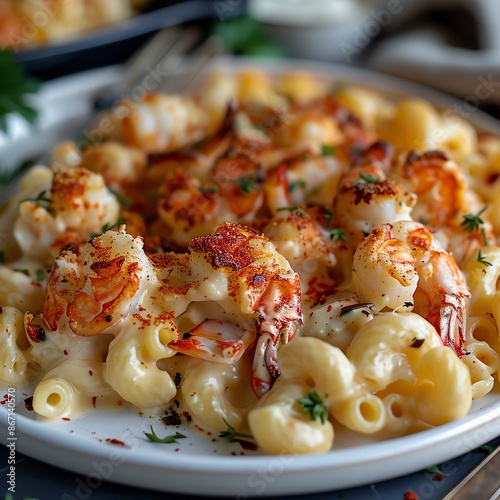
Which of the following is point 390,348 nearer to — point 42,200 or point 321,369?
point 321,369

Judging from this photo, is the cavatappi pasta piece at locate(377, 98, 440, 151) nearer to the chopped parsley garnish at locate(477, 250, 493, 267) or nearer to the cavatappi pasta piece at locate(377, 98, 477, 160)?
the cavatappi pasta piece at locate(377, 98, 477, 160)

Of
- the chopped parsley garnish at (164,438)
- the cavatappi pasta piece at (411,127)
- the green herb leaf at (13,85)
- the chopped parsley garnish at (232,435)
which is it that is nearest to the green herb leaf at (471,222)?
the cavatappi pasta piece at (411,127)

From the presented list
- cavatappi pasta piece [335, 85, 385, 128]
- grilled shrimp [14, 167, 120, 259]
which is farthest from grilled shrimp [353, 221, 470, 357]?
cavatappi pasta piece [335, 85, 385, 128]

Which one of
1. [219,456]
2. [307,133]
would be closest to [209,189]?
[307,133]

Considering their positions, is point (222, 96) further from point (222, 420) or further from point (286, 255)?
point (222, 420)

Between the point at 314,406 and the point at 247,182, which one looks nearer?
the point at 314,406

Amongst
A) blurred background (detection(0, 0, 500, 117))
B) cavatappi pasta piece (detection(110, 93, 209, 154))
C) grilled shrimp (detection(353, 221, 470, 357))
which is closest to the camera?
grilled shrimp (detection(353, 221, 470, 357))

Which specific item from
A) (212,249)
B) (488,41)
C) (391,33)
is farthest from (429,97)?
(212,249)

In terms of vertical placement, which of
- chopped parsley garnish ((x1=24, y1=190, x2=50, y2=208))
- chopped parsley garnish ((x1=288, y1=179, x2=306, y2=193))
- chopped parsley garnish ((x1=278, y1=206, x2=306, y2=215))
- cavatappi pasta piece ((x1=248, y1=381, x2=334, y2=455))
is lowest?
cavatappi pasta piece ((x1=248, y1=381, x2=334, y2=455))
